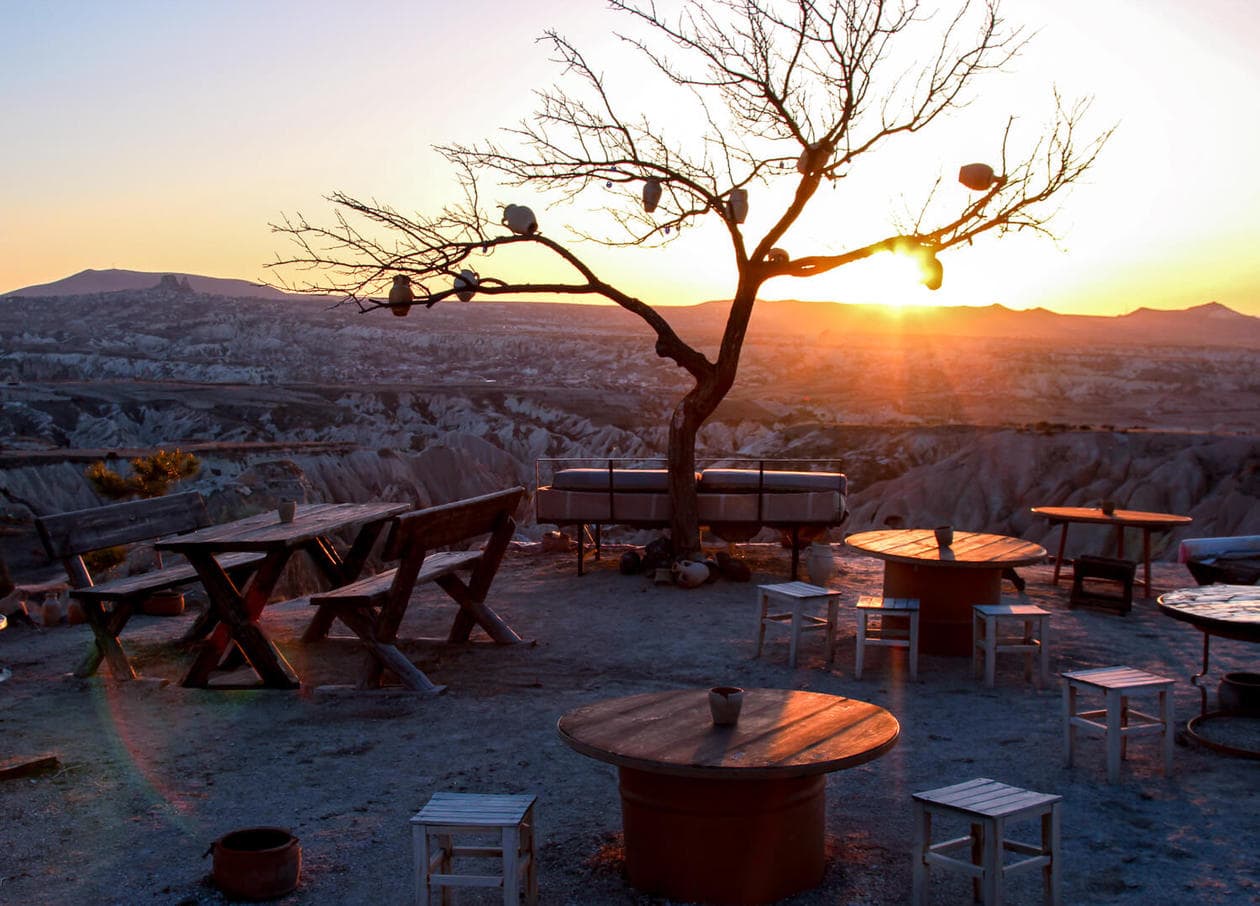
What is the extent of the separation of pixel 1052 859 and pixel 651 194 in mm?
Result: 9855

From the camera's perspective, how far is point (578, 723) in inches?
198

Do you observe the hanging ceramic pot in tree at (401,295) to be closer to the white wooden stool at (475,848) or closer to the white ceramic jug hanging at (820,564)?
the white ceramic jug hanging at (820,564)

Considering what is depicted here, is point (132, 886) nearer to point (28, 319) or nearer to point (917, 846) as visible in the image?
point (917, 846)

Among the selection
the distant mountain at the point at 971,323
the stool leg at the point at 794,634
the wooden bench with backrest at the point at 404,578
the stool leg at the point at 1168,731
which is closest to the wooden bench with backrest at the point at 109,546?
the wooden bench with backrest at the point at 404,578

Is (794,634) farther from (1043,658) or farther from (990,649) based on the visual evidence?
(1043,658)

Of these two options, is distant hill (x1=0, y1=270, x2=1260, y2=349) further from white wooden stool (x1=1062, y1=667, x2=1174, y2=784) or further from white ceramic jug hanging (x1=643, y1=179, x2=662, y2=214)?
white wooden stool (x1=1062, y1=667, x2=1174, y2=784)

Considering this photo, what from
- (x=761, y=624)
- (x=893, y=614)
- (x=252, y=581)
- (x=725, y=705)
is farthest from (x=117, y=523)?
(x=893, y=614)

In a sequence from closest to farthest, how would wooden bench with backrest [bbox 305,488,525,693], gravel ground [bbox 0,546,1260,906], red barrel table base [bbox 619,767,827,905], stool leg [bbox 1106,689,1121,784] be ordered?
red barrel table base [bbox 619,767,827,905], gravel ground [bbox 0,546,1260,906], stool leg [bbox 1106,689,1121,784], wooden bench with backrest [bbox 305,488,525,693]

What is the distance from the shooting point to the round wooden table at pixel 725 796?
4.49 metres

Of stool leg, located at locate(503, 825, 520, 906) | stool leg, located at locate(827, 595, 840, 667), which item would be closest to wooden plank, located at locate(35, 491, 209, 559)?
stool leg, located at locate(503, 825, 520, 906)

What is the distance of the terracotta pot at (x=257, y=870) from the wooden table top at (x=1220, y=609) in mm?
5449

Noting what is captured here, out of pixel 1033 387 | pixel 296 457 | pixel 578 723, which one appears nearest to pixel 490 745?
pixel 578 723

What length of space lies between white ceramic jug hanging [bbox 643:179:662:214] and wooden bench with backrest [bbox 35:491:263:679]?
6316 millimetres

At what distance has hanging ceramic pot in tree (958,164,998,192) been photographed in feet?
37.7
